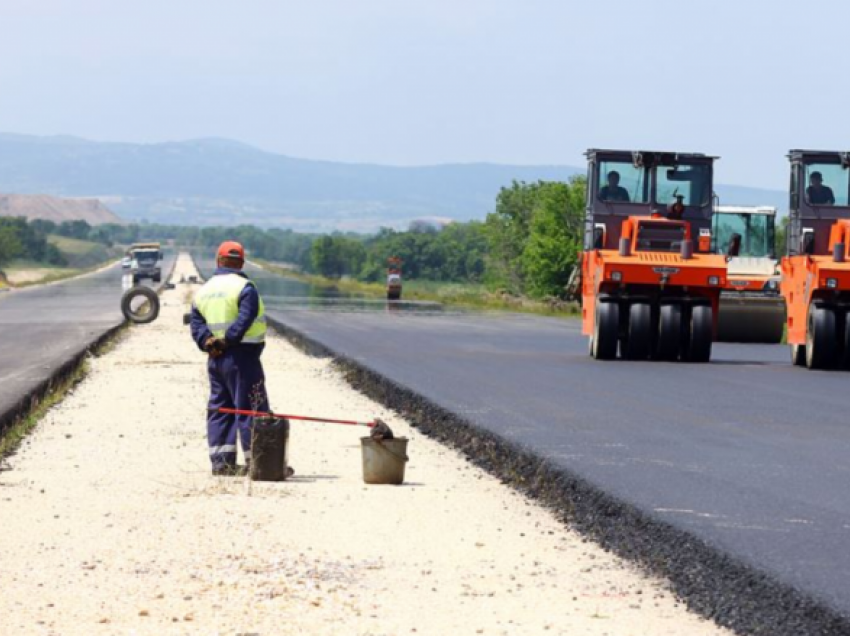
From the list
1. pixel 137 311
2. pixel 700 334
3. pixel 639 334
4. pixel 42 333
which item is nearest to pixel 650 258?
pixel 639 334

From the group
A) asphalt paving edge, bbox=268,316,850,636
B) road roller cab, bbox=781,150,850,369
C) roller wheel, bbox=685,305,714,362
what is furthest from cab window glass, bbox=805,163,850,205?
asphalt paving edge, bbox=268,316,850,636

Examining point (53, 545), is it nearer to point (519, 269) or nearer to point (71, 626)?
point (71, 626)

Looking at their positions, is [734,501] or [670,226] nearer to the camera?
[734,501]

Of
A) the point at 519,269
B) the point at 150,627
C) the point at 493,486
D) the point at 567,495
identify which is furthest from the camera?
the point at 519,269

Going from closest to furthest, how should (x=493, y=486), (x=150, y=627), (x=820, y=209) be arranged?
(x=150, y=627) < (x=493, y=486) < (x=820, y=209)

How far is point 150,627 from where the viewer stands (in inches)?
302

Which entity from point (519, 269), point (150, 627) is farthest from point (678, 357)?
point (519, 269)

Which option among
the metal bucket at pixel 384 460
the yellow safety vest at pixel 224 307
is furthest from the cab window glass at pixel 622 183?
the metal bucket at pixel 384 460

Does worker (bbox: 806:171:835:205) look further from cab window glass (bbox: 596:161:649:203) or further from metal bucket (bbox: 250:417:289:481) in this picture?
metal bucket (bbox: 250:417:289:481)

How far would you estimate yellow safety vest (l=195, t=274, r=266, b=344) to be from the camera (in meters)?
13.4

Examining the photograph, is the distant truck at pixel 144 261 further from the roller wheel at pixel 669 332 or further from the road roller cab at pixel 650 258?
the roller wheel at pixel 669 332

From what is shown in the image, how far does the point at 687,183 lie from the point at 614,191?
125 centimetres

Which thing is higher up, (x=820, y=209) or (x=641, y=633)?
(x=820, y=209)

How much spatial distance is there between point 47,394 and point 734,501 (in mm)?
11906
